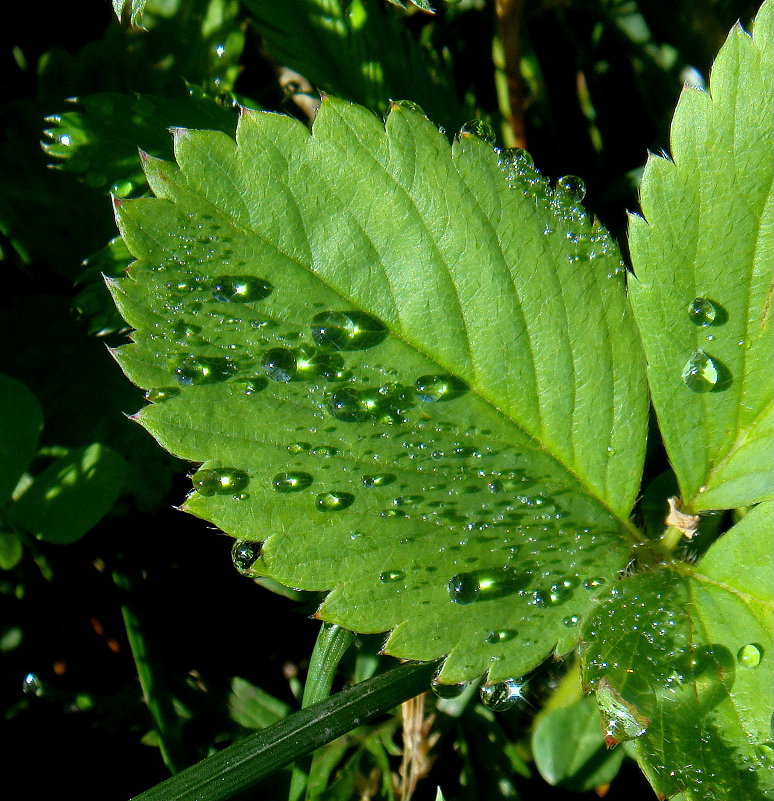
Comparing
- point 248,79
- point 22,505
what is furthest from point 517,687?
point 248,79

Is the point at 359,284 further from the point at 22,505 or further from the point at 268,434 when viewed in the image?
the point at 22,505

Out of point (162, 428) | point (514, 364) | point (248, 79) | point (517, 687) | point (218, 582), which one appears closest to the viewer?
point (162, 428)

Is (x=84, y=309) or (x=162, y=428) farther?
(x=84, y=309)

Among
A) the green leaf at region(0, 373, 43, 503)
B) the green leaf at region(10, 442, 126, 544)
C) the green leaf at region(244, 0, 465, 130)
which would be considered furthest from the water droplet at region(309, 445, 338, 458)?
the green leaf at region(244, 0, 465, 130)

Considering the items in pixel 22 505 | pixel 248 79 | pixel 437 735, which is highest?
pixel 248 79

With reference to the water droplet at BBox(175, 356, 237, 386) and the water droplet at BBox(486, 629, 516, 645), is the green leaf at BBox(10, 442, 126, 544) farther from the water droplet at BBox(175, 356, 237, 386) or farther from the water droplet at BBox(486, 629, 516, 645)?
the water droplet at BBox(486, 629, 516, 645)

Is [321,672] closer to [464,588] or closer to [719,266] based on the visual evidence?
[464,588]

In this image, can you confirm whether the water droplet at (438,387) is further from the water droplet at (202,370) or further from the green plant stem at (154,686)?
the green plant stem at (154,686)

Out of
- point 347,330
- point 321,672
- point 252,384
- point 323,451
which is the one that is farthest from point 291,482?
point 321,672
